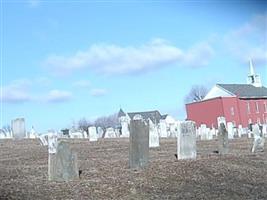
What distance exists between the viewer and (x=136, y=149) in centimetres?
1258

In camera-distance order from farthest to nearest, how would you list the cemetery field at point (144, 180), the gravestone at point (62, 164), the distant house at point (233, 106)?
1. the distant house at point (233, 106)
2. the gravestone at point (62, 164)
3. the cemetery field at point (144, 180)

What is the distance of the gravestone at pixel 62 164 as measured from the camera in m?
10.6

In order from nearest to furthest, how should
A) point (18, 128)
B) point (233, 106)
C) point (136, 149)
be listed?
1. point (136, 149)
2. point (18, 128)
3. point (233, 106)

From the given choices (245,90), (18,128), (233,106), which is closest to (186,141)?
(18,128)

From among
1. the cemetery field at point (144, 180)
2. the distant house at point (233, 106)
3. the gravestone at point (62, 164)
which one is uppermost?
the distant house at point (233, 106)

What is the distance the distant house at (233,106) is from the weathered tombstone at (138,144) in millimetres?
57284

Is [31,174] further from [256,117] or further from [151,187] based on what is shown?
[256,117]

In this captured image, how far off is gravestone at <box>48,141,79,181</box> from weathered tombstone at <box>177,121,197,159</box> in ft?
14.7

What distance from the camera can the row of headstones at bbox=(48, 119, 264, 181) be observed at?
10.7 m

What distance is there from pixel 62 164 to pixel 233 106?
64.1 meters

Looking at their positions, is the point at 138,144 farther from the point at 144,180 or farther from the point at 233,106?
the point at 233,106

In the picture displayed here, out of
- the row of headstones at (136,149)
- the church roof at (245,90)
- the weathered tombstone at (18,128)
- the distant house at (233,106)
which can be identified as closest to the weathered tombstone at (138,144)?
the row of headstones at (136,149)

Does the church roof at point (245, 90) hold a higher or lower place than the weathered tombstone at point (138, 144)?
higher

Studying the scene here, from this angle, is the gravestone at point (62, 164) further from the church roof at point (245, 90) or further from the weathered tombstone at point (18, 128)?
the church roof at point (245, 90)
